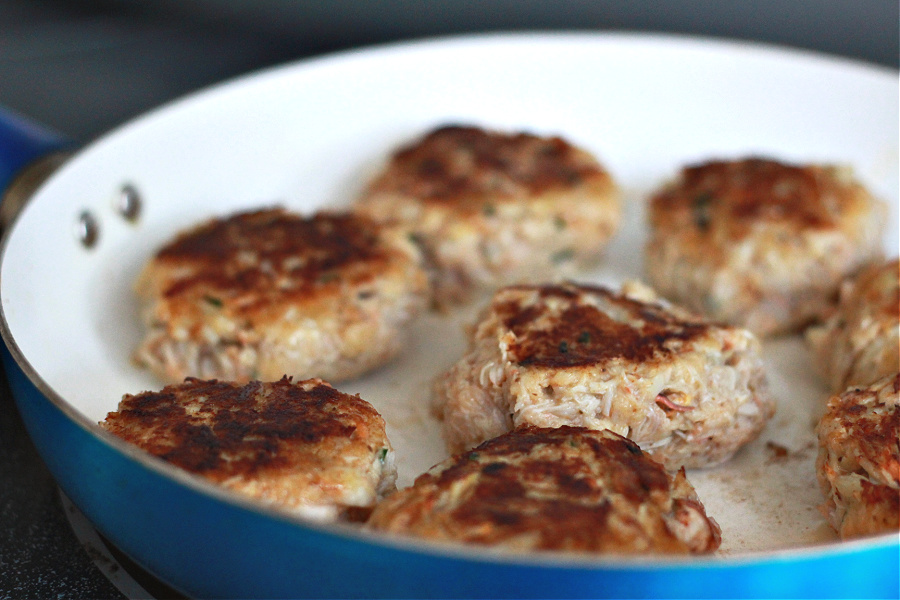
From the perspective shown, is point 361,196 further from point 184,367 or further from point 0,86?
point 0,86

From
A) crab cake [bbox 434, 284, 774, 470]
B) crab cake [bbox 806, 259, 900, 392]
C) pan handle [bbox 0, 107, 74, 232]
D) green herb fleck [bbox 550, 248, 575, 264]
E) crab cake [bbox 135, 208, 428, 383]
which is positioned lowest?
pan handle [bbox 0, 107, 74, 232]

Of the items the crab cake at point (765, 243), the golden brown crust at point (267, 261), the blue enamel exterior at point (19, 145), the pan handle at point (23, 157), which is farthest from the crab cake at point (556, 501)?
the blue enamel exterior at point (19, 145)

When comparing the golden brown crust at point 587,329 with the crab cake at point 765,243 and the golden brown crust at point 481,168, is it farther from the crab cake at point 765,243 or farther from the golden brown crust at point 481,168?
the golden brown crust at point 481,168

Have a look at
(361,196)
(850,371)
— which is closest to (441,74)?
(361,196)

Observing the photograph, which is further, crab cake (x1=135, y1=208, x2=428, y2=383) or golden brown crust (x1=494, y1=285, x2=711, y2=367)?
crab cake (x1=135, y1=208, x2=428, y2=383)

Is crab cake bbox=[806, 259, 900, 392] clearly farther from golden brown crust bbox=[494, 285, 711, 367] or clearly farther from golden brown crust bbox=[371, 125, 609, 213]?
golden brown crust bbox=[371, 125, 609, 213]

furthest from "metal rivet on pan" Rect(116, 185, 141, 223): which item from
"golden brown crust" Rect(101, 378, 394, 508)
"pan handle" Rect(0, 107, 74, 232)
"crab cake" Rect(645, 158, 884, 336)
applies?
"crab cake" Rect(645, 158, 884, 336)
